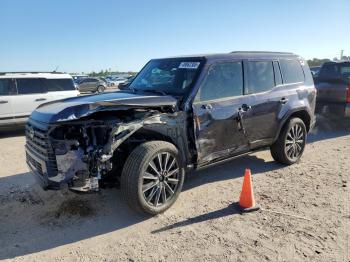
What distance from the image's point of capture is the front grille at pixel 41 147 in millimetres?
3984

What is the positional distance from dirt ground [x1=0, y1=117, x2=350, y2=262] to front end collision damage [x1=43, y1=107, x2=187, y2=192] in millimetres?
616

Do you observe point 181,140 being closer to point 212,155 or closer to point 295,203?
point 212,155

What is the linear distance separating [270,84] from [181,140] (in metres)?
2.13

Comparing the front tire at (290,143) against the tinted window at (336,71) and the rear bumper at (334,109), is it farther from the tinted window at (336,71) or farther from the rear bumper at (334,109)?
the tinted window at (336,71)

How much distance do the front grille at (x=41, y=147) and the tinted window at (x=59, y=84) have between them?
21.2 ft

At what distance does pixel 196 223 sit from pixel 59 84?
26.0ft

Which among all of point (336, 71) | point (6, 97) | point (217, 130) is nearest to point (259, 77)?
point (217, 130)

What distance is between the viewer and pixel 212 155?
505 cm

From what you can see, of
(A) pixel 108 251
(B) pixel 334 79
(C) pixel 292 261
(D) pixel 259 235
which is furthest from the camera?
(B) pixel 334 79

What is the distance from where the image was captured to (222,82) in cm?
516

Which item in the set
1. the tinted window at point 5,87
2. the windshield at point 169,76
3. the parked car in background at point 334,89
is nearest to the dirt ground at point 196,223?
the windshield at point 169,76

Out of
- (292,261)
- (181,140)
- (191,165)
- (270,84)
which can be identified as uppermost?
(270,84)

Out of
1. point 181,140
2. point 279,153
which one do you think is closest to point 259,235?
point 181,140

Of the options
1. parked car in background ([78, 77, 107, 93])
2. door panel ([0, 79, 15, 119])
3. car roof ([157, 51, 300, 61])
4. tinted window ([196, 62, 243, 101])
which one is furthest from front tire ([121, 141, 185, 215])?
parked car in background ([78, 77, 107, 93])
